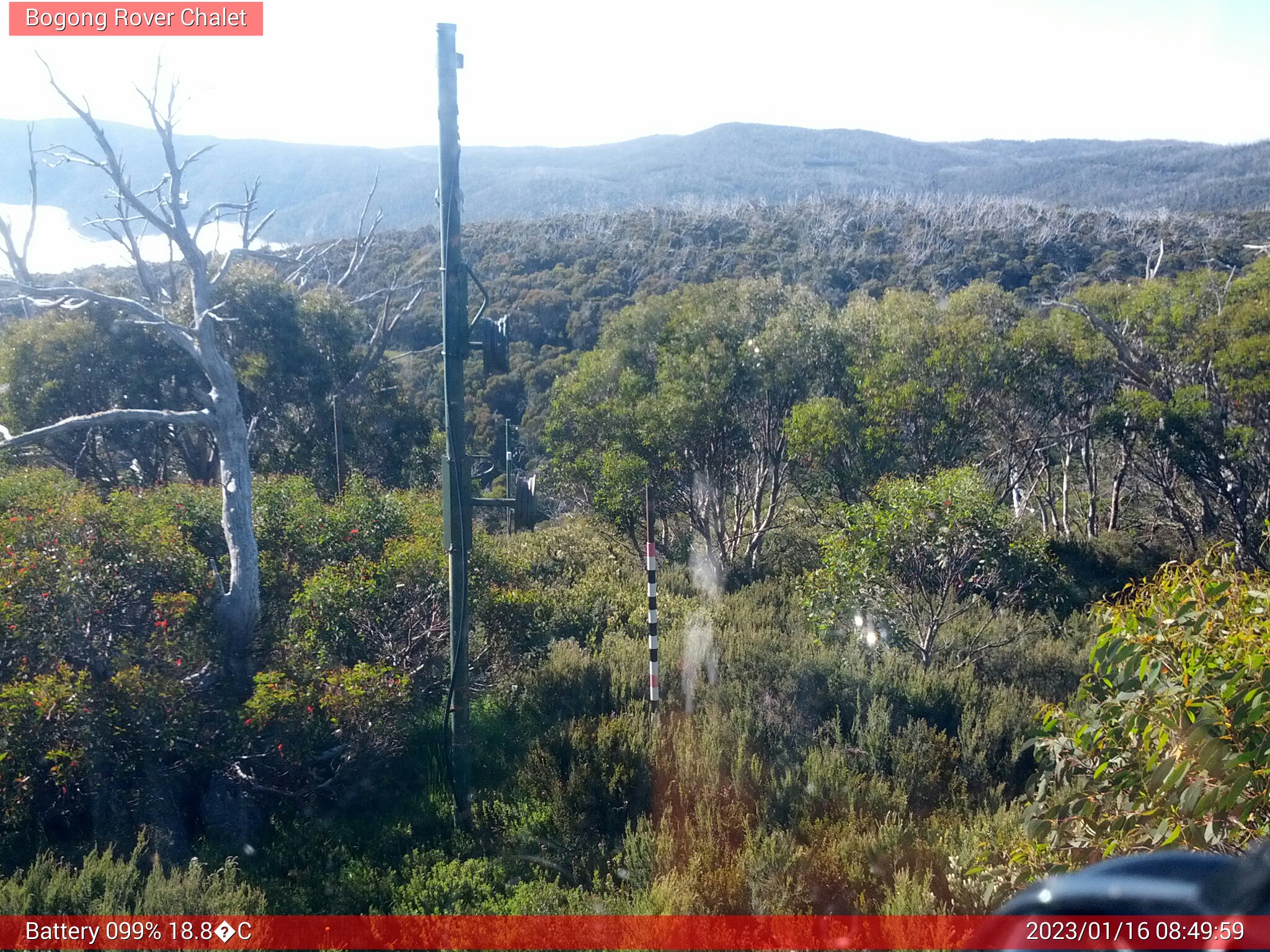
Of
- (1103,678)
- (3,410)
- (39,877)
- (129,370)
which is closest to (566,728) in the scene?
(39,877)

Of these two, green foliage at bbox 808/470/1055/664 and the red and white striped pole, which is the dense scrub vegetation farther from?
the red and white striped pole

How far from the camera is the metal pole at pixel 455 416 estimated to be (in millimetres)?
5375

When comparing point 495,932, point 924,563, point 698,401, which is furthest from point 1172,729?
point 698,401

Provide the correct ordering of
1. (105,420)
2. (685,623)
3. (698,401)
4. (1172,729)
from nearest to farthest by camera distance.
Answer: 1. (1172,729)
2. (105,420)
3. (685,623)
4. (698,401)

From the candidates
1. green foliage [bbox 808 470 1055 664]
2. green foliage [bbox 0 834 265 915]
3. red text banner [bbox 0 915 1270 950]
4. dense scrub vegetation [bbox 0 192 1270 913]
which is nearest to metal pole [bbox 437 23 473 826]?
dense scrub vegetation [bbox 0 192 1270 913]

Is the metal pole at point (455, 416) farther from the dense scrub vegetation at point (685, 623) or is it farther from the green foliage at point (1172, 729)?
the green foliage at point (1172, 729)

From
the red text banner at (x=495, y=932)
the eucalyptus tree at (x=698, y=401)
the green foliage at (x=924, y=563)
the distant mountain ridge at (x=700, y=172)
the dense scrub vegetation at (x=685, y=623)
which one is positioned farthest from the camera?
the distant mountain ridge at (x=700, y=172)

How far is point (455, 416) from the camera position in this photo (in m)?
5.49

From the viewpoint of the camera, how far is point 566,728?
6121 mm

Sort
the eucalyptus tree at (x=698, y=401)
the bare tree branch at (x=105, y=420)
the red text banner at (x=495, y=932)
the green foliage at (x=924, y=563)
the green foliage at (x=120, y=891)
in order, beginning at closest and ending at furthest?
the red text banner at (x=495, y=932)
the green foliage at (x=120, y=891)
the bare tree branch at (x=105, y=420)
the green foliage at (x=924, y=563)
the eucalyptus tree at (x=698, y=401)

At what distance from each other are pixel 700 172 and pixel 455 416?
7244cm

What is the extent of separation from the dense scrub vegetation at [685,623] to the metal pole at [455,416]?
46 centimetres

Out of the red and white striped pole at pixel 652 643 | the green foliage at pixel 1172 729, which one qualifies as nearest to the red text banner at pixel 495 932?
the green foliage at pixel 1172 729

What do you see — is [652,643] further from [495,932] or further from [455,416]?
[495,932]
